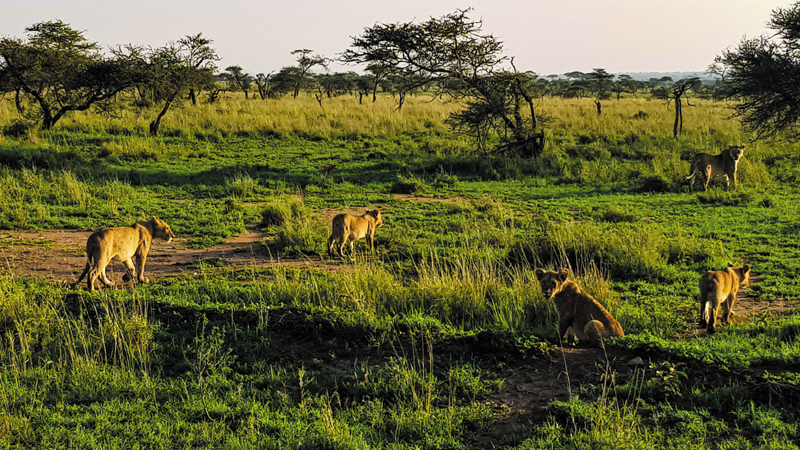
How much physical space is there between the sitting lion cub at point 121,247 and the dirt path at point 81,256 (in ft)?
1.49

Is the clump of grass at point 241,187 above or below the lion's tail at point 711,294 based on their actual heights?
above

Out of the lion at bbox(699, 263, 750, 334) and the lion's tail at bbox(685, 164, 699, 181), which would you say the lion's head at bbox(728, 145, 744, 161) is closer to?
the lion's tail at bbox(685, 164, 699, 181)

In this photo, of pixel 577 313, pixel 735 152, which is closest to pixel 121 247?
pixel 577 313

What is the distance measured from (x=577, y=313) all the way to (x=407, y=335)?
5.43ft

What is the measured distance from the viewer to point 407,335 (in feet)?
18.9

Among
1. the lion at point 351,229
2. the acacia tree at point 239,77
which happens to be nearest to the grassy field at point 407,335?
the lion at point 351,229

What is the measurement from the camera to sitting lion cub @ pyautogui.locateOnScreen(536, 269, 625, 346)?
5418 mm

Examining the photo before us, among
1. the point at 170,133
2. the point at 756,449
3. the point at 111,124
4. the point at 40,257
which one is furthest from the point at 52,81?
the point at 756,449

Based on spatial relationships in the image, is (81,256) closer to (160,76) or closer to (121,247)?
(121,247)

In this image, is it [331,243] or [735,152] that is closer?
[331,243]

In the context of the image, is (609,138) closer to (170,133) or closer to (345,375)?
(170,133)

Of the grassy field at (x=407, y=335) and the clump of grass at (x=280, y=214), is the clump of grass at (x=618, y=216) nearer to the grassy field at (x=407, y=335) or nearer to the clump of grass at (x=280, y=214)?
the grassy field at (x=407, y=335)

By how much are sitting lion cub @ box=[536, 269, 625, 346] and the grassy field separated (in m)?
0.15

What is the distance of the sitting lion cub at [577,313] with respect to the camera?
542 cm
